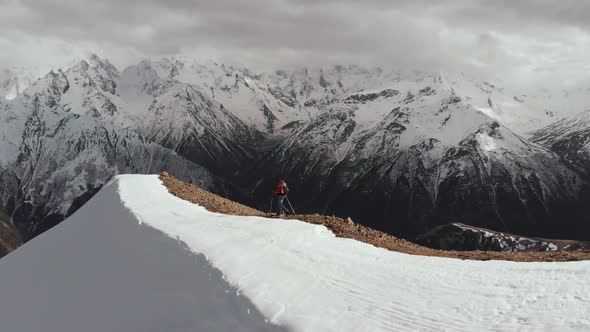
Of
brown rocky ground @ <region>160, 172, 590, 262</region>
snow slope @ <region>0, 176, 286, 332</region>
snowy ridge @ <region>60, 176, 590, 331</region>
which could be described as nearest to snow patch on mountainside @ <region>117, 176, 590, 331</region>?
snowy ridge @ <region>60, 176, 590, 331</region>

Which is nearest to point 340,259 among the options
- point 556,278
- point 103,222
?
point 556,278

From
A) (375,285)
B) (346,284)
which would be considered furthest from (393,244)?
(346,284)

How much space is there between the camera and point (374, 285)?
1739 centimetres

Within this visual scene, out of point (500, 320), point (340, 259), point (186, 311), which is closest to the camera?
point (500, 320)

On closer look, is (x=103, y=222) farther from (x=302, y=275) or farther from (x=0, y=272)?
(x=302, y=275)

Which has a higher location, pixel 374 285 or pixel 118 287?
pixel 374 285

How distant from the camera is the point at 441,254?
82.9 feet

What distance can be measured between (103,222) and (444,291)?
21.4 metres

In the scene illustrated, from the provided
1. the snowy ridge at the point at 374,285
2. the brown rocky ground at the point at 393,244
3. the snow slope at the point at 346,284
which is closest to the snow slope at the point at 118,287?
the snow slope at the point at 346,284

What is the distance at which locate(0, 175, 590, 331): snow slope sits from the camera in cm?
1420

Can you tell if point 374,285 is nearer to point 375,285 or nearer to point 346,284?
point 375,285

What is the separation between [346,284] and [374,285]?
894 mm

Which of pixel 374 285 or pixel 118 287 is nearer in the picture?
pixel 374 285

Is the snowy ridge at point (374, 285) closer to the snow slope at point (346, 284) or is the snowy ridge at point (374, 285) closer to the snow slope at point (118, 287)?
the snow slope at point (346, 284)
